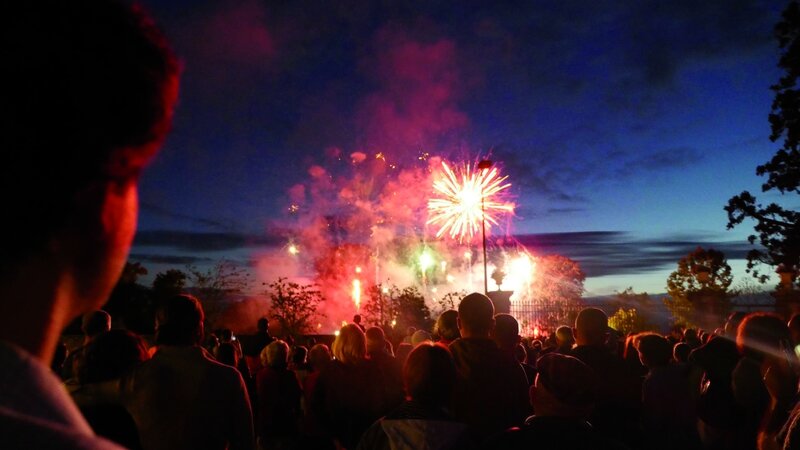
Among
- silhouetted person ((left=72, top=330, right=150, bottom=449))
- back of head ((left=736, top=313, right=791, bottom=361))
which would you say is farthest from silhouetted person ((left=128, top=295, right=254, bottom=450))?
back of head ((left=736, top=313, right=791, bottom=361))

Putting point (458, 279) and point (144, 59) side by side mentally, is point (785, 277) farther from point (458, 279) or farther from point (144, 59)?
point (458, 279)

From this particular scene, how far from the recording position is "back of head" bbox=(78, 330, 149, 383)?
3711 millimetres

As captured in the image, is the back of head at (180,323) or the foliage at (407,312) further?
the foliage at (407,312)

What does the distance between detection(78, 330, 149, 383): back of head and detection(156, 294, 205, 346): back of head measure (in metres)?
0.29

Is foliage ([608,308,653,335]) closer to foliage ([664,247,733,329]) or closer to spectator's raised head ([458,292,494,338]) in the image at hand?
foliage ([664,247,733,329])

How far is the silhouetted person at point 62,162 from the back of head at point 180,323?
3.47 metres

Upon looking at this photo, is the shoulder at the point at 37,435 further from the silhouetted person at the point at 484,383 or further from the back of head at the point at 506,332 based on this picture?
the back of head at the point at 506,332

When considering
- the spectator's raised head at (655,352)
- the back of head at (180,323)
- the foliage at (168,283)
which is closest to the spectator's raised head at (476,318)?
the spectator's raised head at (655,352)

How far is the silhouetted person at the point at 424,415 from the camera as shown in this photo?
3441mm

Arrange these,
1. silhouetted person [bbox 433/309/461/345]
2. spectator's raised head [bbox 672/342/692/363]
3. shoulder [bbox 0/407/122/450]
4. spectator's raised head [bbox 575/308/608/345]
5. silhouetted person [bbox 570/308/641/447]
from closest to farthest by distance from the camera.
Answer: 1. shoulder [bbox 0/407/122/450]
2. silhouetted person [bbox 570/308/641/447]
3. spectator's raised head [bbox 575/308/608/345]
4. silhouetted person [bbox 433/309/461/345]
5. spectator's raised head [bbox 672/342/692/363]

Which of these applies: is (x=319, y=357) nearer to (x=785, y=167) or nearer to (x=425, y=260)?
(x=785, y=167)

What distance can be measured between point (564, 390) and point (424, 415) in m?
0.98

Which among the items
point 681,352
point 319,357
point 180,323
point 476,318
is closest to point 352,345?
point 319,357

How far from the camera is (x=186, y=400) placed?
400 cm
